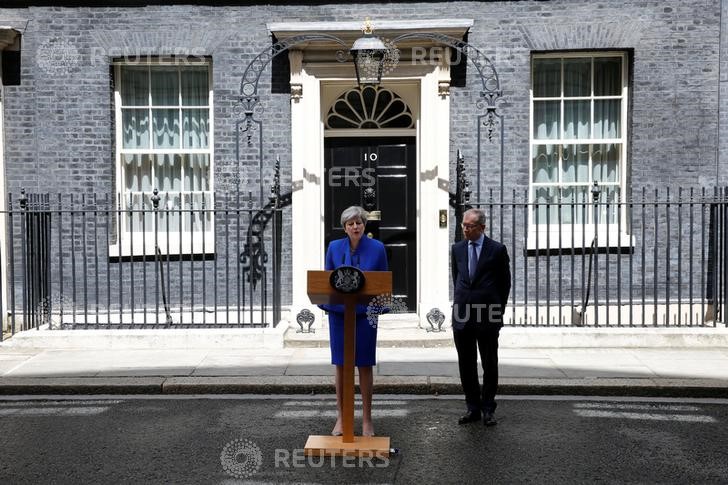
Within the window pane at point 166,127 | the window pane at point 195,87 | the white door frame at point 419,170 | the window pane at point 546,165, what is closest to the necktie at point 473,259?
the white door frame at point 419,170

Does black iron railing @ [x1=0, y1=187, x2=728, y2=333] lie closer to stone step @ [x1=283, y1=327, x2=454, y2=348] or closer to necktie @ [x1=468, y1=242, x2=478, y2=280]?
stone step @ [x1=283, y1=327, x2=454, y2=348]

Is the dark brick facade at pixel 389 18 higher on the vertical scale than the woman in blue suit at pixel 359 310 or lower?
higher

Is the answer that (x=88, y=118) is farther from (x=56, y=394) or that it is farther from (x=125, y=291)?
(x=56, y=394)

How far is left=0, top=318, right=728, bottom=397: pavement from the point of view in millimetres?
8219

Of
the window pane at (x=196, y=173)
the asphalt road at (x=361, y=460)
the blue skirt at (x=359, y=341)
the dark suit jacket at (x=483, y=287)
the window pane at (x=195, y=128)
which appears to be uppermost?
the window pane at (x=195, y=128)

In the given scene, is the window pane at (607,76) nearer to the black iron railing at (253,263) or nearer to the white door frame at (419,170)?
the black iron railing at (253,263)

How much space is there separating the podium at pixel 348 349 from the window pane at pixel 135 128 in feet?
20.2

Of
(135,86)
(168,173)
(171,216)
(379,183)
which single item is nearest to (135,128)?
(135,86)

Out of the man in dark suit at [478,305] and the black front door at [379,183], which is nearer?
the man in dark suit at [478,305]

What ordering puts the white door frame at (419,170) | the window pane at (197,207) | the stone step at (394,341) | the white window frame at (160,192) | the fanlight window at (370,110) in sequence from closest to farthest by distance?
1. the stone step at (394,341)
2. the white door frame at (419,170)
3. the white window frame at (160,192)
4. the fanlight window at (370,110)
5. the window pane at (197,207)

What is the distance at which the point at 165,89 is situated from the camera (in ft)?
37.8

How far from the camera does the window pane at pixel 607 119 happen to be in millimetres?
11469

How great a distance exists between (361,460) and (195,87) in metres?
6.81

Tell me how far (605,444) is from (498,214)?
16.9ft
